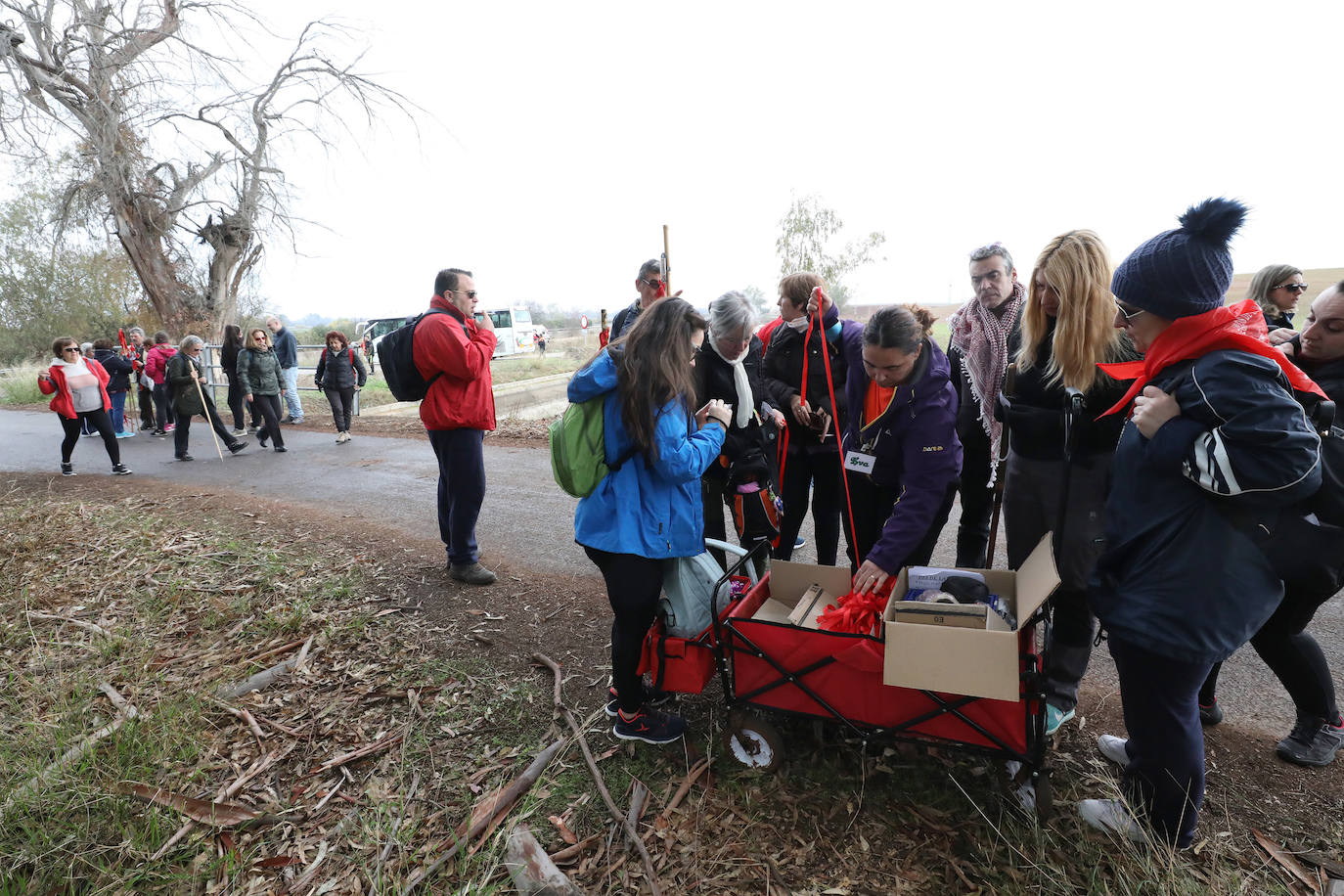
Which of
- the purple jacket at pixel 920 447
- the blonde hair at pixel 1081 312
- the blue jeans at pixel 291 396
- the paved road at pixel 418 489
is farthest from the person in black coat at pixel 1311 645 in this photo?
the blue jeans at pixel 291 396

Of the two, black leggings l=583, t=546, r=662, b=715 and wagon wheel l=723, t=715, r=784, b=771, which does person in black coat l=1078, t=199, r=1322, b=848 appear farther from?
black leggings l=583, t=546, r=662, b=715

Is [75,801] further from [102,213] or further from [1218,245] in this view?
[102,213]

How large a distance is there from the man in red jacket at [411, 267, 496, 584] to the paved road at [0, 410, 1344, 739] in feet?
1.84

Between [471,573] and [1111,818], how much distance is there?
13.0ft

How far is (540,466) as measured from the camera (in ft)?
27.3

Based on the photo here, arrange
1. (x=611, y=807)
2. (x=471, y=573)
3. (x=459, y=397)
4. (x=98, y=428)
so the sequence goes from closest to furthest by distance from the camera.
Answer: (x=611, y=807)
(x=459, y=397)
(x=471, y=573)
(x=98, y=428)

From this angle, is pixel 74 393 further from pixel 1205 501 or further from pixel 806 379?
pixel 1205 501

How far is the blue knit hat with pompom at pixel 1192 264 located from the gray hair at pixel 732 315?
1.94 metres

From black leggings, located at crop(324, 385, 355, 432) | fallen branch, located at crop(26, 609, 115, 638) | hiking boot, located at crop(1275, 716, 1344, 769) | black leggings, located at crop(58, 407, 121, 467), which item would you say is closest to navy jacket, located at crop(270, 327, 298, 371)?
black leggings, located at crop(324, 385, 355, 432)

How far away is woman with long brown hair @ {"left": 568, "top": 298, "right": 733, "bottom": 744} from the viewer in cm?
255

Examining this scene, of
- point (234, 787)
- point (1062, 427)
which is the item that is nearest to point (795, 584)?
point (1062, 427)

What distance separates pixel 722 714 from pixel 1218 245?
2656 millimetres

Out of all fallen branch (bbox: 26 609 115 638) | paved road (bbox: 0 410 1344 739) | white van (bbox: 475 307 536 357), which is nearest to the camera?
paved road (bbox: 0 410 1344 739)

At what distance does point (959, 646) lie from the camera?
202 centimetres
